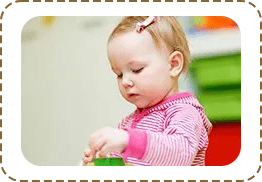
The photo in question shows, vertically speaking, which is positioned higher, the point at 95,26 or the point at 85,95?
the point at 95,26

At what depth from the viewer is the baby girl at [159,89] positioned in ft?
2.50

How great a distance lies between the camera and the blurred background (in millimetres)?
855

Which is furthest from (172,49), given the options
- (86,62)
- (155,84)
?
(86,62)

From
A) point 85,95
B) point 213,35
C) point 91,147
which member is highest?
point 213,35

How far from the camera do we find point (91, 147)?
74cm

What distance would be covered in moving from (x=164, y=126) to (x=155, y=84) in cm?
8

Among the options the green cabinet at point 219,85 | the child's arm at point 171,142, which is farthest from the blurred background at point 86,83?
the child's arm at point 171,142

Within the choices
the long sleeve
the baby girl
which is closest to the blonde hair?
the baby girl

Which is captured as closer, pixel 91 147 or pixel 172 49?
pixel 91 147

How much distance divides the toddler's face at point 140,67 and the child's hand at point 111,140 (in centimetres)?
14

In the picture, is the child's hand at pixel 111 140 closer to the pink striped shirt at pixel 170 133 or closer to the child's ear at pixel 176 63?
the pink striped shirt at pixel 170 133

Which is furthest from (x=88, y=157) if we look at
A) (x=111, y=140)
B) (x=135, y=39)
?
(x=135, y=39)

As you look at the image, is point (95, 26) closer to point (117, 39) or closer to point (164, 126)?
point (117, 39)

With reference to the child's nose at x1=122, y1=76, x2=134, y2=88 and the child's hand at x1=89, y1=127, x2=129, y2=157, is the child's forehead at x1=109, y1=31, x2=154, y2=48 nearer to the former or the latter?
the child's nose at x1=122, y1=76, x2=134, y2=88
